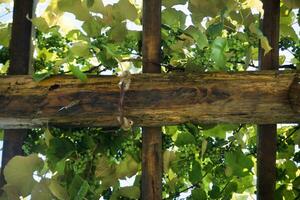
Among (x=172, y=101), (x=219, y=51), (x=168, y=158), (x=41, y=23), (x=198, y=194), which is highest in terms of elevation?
(x=41, y=23)

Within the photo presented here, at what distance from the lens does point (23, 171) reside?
4.41 ft

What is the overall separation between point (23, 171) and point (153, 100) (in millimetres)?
415

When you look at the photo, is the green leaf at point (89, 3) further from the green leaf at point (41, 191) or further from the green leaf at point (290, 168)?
the green leaf at point (290, 168)

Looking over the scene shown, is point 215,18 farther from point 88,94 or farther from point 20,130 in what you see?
point 20,130

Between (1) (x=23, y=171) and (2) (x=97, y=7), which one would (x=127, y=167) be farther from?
(2) (x=97, y=7)

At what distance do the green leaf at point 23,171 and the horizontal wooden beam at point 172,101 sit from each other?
12 cm

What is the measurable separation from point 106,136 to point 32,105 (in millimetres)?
227

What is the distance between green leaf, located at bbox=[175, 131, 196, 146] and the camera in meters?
1.41

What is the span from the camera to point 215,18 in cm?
156

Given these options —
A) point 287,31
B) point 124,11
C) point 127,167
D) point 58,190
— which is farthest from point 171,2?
point 58,190

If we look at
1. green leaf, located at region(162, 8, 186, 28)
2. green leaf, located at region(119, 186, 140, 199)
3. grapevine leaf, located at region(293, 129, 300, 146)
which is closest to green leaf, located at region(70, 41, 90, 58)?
green leaf, located at region(162, 8, 186, 28)

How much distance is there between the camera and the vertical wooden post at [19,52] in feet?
4.65

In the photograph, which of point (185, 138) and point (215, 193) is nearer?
point (185, 138)

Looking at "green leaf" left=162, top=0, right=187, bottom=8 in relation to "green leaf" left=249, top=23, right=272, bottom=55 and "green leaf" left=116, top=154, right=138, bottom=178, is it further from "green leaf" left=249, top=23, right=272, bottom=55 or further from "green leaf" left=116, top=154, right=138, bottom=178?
"green leaf" left=116, top=154, right=138, bottom=178
